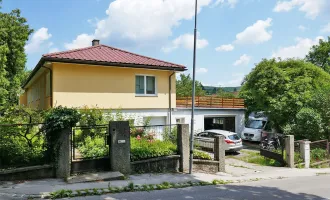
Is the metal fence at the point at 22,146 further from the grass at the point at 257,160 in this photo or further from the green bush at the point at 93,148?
the grass at the point at 257,160

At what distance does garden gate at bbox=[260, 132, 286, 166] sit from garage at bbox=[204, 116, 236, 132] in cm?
812

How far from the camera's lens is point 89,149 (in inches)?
404

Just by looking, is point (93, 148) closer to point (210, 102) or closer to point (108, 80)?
point (108, 80)

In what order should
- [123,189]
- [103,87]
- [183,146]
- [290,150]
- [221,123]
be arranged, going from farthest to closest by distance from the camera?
1. [221,123]
2. [103,87]
3. [290,150]
4. [183,146]
5. [123,189]

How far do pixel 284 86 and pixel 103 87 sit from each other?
1373 cm

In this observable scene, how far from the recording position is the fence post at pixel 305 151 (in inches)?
606

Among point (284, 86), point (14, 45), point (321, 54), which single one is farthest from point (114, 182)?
point (321, 54)

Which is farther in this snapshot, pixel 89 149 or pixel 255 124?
pixel 255 124

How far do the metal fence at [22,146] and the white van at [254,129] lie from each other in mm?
18153

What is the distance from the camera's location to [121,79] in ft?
59.4

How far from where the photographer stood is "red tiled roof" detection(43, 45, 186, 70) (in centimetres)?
1622

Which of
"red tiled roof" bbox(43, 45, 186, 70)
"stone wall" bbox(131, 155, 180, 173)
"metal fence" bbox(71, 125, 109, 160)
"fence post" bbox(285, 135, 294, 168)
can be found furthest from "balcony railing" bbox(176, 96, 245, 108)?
"metal fence" bbox(71, 125, 109, 160)

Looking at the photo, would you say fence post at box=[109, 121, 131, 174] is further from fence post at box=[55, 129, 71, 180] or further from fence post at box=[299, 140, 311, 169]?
fence post at box=[299, 140, 311, 169]

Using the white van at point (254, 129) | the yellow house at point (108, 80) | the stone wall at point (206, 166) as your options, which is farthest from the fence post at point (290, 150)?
the yellow house at point (108, 80)
